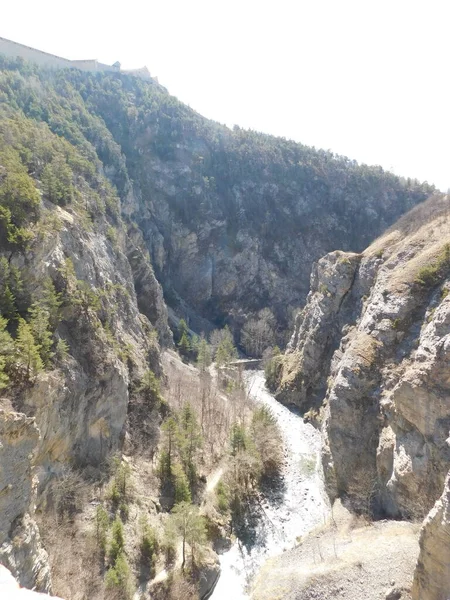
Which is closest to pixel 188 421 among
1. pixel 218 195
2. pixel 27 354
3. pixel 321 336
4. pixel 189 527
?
pixel 189 527

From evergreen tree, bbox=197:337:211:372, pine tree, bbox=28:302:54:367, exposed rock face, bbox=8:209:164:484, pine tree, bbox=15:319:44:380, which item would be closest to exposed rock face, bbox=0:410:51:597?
exposed rock face, bbox=8:209:164:484

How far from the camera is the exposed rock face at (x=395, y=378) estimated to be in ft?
85.0

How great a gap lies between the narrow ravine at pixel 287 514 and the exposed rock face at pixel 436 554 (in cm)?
1374

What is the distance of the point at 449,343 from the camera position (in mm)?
26031

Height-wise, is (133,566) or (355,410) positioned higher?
(355,410)

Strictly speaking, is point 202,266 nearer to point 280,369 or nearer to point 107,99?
point 280,369

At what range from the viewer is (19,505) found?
1883 centimetres

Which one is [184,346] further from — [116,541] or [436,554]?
[436,554]

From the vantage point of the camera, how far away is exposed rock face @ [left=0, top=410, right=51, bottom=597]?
17.2 metres

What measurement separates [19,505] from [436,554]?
19.7 m

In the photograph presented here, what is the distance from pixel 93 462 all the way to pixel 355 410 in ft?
78.3

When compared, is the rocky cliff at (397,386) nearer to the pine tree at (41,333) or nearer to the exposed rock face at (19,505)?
the exposed rock face at (19,505)

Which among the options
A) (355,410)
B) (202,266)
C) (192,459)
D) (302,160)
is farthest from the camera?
(302,160)

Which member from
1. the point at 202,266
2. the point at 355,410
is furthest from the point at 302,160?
the point at 355,410
